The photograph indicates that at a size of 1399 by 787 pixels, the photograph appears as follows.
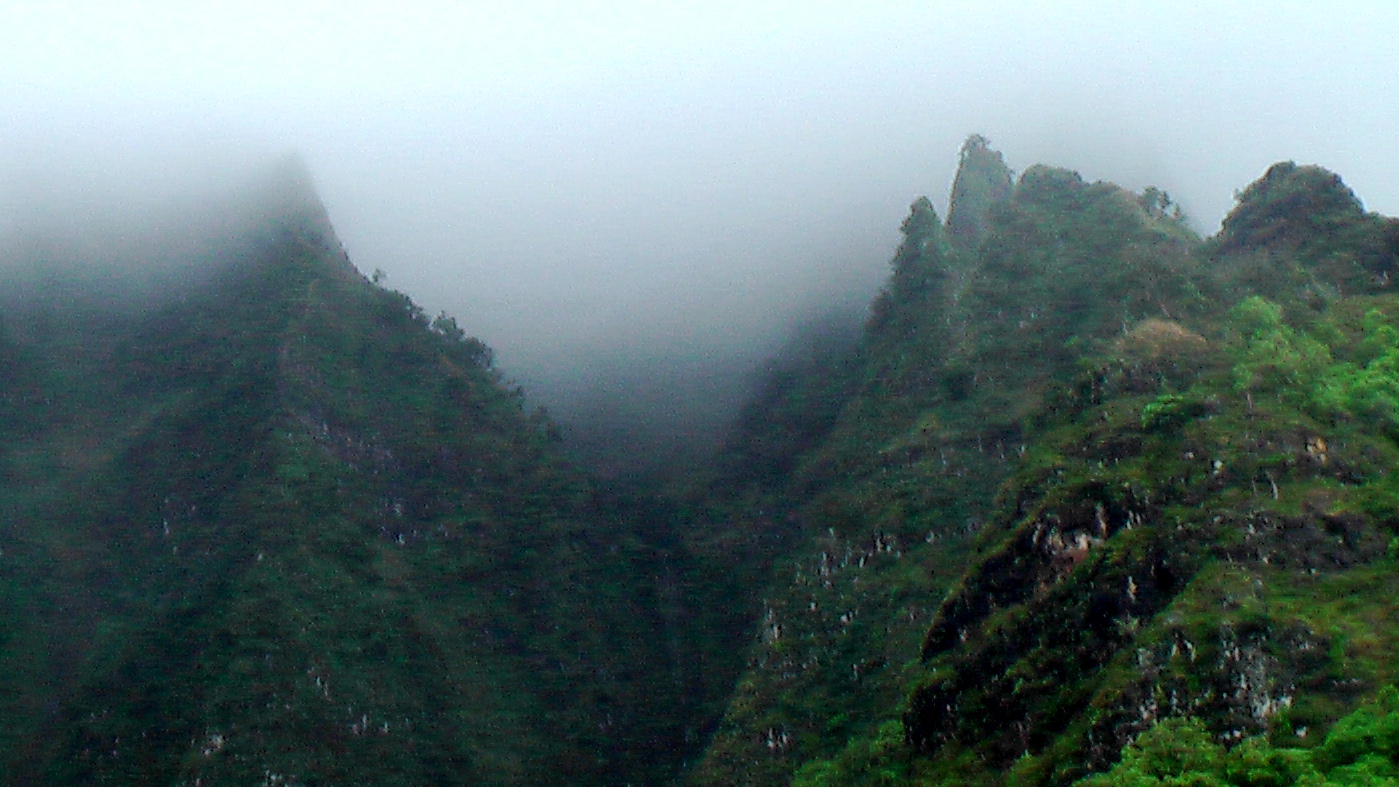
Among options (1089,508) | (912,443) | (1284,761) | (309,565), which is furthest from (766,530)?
(1284,761)

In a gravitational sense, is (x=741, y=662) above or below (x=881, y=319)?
below

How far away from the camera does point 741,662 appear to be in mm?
130500

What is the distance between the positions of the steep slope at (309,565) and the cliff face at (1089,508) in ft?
71.8

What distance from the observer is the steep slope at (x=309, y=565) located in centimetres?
10769

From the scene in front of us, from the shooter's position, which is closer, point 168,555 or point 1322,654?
point 1322,654

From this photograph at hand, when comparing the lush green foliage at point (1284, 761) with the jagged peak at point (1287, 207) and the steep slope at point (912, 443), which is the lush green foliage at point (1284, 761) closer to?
the steep slope at point (912, 443)

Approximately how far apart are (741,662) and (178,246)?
396ft

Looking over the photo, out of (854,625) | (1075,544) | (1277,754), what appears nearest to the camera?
(1277,754)

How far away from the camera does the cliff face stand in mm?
68562

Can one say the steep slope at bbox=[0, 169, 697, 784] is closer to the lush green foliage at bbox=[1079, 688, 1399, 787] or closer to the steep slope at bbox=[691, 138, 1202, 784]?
the steep slope at bbox=[691, 138, 1202, 784]

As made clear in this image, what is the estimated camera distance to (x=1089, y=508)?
86.2 metres

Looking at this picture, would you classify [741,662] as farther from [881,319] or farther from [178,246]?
[178,246]

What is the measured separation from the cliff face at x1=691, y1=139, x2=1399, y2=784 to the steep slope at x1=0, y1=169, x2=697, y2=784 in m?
21.9

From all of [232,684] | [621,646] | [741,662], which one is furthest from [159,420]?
[741,662]
